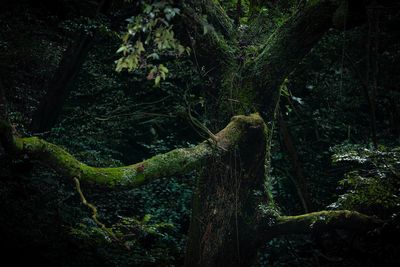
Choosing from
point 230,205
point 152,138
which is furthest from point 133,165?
point 152,138

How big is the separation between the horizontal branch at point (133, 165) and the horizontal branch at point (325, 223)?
1196mm

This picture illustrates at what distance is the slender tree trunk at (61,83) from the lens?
679cm

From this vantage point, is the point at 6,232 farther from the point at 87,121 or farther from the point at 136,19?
the point at 136,19

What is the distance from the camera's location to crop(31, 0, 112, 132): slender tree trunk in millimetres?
6793

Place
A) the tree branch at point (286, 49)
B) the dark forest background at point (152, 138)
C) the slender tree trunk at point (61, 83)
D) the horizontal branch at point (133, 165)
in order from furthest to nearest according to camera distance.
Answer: the slender tree trunk at point (61, 83)
the dark forest background at point (152, 138)
the tree branch at point (286, 49)
the horizontal branch at point (133, 165)

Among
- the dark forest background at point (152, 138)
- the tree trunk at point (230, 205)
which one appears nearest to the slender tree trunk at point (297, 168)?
the dark forest background at point (152, 138)

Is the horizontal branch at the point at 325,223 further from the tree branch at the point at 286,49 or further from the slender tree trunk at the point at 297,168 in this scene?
the slender tree trunk at the point at 297,168

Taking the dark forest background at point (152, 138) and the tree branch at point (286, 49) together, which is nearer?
the tree branch at point (286, 49)

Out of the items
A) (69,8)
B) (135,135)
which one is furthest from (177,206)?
(69,8)

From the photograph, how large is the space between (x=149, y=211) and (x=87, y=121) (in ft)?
6.05

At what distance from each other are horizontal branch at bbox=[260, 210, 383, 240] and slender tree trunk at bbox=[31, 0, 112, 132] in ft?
12.7

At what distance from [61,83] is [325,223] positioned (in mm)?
4572

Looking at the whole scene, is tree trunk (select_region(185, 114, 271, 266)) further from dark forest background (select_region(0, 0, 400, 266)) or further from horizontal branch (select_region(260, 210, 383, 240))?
dark forest background (select_region(0, 0, 400, 266))

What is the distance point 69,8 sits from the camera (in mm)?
7949
